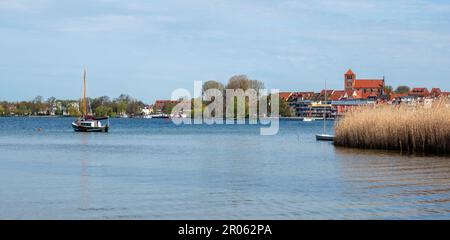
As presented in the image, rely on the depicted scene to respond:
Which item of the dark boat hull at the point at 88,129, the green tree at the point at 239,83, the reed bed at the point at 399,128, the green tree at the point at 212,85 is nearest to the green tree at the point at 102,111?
the green tree at the point at 212,85

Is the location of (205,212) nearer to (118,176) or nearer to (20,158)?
(118,176)

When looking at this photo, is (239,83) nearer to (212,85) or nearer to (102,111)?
(212,85)

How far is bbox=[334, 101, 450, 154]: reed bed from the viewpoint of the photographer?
31812 millimetres

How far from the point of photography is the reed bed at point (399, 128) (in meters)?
31.8

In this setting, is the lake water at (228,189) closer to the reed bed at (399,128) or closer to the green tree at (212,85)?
the reed bed at (399,128)

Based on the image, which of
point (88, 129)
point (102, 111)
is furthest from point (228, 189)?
point (102, 111)

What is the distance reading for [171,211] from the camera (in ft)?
50.1

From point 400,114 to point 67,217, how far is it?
23884 millimetres

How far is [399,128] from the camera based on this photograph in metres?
35.2

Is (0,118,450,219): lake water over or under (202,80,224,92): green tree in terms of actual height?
under

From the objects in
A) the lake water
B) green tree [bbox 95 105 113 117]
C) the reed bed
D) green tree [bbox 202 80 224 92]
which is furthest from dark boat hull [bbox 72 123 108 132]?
green tree [bbox 95 105 113 117]

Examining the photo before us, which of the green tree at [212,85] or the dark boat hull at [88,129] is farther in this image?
the green tree at [212,85]

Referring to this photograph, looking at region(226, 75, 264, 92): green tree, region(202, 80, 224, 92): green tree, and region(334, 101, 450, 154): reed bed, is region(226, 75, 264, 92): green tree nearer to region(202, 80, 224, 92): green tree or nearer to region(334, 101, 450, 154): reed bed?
region(202, 80, 224, 92): green tree
